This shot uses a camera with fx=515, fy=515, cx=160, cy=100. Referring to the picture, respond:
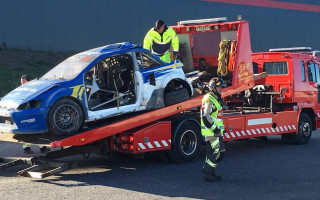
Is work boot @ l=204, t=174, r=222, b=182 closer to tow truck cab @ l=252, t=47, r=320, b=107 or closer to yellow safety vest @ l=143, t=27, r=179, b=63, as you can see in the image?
yellow safety vest @ l=143, t=27, r=179, b=63

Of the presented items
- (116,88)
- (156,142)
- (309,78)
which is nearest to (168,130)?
(156,142)

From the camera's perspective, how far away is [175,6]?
97.7 feet

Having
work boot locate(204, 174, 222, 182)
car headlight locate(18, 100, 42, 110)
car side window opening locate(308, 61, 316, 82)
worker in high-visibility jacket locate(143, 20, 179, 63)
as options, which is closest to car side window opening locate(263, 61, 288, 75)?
car side window opening locate(308, 61, 316, 82)

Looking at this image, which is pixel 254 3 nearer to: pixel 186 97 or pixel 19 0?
pixel 19 0

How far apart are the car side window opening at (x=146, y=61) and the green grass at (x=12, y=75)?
1144cm

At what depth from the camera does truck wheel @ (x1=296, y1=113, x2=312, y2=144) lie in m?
13.4

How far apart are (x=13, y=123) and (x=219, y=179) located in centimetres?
355

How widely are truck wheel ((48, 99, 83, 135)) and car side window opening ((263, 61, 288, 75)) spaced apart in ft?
20.2

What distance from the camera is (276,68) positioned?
13.1m

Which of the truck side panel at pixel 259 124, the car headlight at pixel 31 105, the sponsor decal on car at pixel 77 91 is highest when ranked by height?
the sponsor decal on car at pixel 77 91

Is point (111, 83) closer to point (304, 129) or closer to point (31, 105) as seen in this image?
point (31, 105)

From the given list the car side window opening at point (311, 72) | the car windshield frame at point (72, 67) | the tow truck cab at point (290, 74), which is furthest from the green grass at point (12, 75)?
the car side window opening at point (311, 72)

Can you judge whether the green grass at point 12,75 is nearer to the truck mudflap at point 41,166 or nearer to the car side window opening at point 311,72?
the truck mudflap at point 41,166

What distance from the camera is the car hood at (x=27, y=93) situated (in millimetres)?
8398
